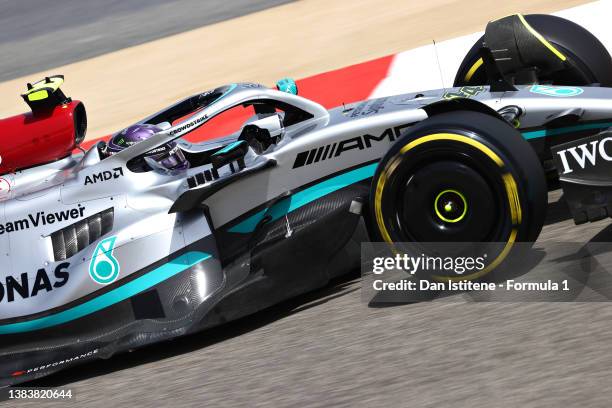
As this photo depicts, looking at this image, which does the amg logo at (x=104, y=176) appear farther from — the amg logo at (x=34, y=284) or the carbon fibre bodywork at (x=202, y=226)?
the amg logo at (x=34, y=284)

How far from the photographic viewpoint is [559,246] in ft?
16.1

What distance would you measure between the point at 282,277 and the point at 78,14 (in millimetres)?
10500

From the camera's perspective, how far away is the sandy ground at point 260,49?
1046 cm

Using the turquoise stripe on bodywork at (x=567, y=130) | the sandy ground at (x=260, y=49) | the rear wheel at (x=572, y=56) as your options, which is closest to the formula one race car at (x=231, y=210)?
the turquoise stripe on bodywork at (x=567, y=130)

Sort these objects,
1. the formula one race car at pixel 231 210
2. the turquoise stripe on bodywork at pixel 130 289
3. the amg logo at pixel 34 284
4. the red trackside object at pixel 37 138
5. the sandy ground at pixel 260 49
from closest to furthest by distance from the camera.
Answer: the formula one race car at pixel 231 210 → the turquoise stripe on bodywork at pixel 130 289 → the amg logo at pixel 34 284 → the red trackside object at pixel 37 138 → the sandy ground at pixel 260 49

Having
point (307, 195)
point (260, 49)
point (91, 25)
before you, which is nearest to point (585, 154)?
point (307, 195)

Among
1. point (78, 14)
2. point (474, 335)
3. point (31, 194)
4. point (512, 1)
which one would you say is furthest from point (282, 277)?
point (78, 14)

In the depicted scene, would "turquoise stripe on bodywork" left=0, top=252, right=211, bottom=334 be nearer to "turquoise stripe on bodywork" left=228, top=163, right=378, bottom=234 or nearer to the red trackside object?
"turquoise stripe on bodywork" left=228, top=163, right=378, bottom=234

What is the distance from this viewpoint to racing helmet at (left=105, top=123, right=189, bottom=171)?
5.50 m

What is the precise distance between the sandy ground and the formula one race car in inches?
189

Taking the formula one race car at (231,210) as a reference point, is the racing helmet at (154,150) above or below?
above

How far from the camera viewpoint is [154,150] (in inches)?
216

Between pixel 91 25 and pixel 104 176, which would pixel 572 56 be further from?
pixel 91 25

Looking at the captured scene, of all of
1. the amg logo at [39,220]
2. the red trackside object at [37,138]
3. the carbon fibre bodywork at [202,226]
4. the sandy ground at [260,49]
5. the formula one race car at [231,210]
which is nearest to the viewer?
the formula one race car at [231,210]
